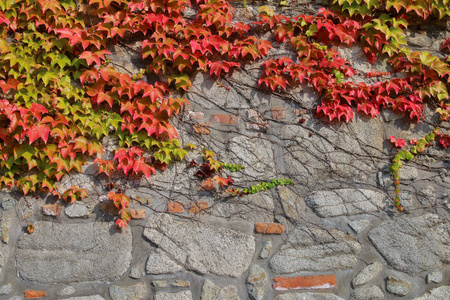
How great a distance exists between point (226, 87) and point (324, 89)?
0.65 m

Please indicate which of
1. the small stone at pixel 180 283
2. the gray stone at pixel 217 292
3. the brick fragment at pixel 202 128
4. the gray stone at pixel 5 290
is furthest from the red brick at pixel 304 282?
the gray stone at pixel 5 290

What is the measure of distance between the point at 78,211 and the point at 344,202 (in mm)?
1609

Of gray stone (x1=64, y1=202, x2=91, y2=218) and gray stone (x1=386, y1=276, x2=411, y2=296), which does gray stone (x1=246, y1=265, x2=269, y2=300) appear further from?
gray stone (x1=64, y1=202, x2=91, y2=218)

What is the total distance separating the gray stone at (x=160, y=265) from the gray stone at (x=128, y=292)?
0.33ft

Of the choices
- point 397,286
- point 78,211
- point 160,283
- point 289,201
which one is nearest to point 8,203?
point 78,211

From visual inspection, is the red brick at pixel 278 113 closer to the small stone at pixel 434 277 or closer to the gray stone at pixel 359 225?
the gray stone at pixel 359 225

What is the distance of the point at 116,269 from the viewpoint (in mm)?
2160

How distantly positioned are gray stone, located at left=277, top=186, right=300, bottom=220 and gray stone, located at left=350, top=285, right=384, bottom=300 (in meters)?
0.54

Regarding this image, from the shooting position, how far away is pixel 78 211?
223 cm

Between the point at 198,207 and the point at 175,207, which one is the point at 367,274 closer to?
the point at 198,207

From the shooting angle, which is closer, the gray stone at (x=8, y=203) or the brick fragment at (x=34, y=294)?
the brick fragment at (x=34, y=294)

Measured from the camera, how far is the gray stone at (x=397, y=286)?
2.19 m

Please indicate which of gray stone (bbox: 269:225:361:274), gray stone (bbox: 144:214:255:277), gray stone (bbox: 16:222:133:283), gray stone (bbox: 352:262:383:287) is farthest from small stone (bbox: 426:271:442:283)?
gray stone (bbox: 16:222:133:283)

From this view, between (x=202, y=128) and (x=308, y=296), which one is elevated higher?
(x=202, y=128)
